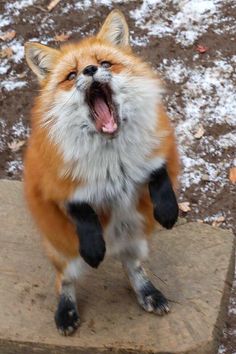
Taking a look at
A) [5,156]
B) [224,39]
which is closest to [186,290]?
[5,156]

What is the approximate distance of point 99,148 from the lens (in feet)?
10.4

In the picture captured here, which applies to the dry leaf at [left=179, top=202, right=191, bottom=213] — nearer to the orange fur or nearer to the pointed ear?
the orange fur

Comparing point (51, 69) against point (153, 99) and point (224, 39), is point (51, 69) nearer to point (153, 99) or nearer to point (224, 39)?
point (153, 99)

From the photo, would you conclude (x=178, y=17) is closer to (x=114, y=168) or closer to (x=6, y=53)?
(x=6, y=53)

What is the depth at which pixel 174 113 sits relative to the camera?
5555mm

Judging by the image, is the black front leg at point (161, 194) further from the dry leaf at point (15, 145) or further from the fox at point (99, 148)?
the dry leaf at point (15, 145)

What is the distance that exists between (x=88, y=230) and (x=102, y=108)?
0.63 metres

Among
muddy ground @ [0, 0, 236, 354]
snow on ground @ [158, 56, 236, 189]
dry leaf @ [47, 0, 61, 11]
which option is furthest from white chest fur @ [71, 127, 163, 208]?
dry leaf @ [47, 0, 61, 11]

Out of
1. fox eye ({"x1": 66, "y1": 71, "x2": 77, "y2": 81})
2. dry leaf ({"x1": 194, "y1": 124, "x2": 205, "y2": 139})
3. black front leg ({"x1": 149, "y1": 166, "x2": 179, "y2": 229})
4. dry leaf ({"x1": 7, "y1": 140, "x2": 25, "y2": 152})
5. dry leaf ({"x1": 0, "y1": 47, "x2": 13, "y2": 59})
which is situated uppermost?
fox eye ({"x1": 66, "y1": 71, "x2": 77, "y2": 81})

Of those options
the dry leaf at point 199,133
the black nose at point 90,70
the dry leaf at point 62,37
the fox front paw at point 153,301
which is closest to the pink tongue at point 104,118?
the black nose at point 90,70

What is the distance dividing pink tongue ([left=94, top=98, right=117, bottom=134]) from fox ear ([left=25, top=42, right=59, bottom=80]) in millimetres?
420

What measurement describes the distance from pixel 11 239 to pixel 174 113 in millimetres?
1889

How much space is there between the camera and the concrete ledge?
385cm

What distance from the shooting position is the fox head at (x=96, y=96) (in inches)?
121
